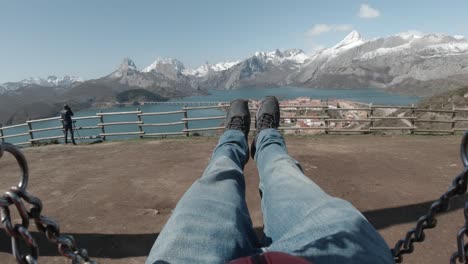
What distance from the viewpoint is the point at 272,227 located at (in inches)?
56.7

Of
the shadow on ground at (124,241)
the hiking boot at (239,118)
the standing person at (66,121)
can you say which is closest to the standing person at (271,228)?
the hiking boot at (239,118)

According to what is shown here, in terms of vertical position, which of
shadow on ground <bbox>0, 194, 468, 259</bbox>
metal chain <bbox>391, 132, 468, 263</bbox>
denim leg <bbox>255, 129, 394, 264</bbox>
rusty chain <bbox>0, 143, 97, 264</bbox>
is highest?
rusty chain <bbox>0, 143, 97, 264</bbox>

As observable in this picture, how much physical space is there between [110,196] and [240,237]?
4.12 metres

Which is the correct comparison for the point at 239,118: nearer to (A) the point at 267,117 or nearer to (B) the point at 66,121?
(A) the point at 267,117

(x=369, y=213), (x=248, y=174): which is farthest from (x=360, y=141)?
(x=369, y=213)

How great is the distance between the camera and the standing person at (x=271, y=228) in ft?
3.45

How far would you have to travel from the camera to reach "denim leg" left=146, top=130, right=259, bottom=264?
3.61 feet

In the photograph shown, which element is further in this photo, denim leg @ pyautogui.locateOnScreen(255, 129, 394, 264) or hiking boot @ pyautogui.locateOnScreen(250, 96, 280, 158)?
hiking boot @ pyautogui.locateOnScreen(250, 96, 280, 158)

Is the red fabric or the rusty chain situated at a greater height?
the rusty chain

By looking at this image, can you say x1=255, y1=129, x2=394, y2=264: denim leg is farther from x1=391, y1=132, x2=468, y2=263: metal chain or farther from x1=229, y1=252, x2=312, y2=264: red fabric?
x1=229, y1=252, x2=312, y2=264: red fabric

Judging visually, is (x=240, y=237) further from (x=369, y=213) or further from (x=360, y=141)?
(x=360, y=141)

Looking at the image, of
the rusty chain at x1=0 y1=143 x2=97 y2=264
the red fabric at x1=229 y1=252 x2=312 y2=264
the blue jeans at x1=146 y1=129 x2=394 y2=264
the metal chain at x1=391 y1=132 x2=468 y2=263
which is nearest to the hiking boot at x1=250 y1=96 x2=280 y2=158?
the blue jeans at x1=146 y1=129 x2=394 y2=264

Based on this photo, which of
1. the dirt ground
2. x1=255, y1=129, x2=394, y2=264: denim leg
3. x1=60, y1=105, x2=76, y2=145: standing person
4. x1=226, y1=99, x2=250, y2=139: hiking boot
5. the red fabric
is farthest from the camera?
x1=60, y1=105, x2=76, y2=145: standing person

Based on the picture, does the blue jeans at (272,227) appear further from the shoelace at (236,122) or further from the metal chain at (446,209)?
the shoelace at (236,122)
